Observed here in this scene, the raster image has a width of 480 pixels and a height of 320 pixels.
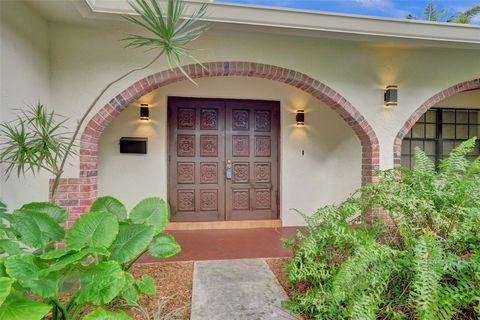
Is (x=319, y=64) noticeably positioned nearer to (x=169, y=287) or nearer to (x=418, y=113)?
(x=418, y=113)

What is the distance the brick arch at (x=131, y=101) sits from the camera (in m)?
3.21

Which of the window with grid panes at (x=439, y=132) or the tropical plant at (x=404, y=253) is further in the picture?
the window with grid panes at (x=439, y=132)

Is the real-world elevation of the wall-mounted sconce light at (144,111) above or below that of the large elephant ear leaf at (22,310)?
above

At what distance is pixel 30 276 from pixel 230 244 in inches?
110

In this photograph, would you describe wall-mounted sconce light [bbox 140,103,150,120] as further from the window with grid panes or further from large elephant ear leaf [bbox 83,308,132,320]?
the window with grid panes

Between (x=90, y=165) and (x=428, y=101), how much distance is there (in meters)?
4.83

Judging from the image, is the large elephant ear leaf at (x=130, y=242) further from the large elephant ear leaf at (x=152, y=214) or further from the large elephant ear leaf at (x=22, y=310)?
the large elephant ear leaf at (x=22, y=310)

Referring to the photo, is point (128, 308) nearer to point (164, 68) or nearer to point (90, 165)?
point (90, 165)

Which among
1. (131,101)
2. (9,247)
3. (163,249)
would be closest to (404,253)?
(163,249)

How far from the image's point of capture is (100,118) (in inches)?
128

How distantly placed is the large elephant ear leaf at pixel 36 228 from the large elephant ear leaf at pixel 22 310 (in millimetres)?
456

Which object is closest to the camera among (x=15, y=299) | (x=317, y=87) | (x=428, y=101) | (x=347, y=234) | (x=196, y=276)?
(x=15, y=299)

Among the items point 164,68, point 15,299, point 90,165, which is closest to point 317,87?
point 164,68

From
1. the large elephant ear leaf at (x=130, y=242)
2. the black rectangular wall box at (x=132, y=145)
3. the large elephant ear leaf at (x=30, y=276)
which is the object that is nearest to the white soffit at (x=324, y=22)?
the black rectangular wall box at (x=132, y=145)
